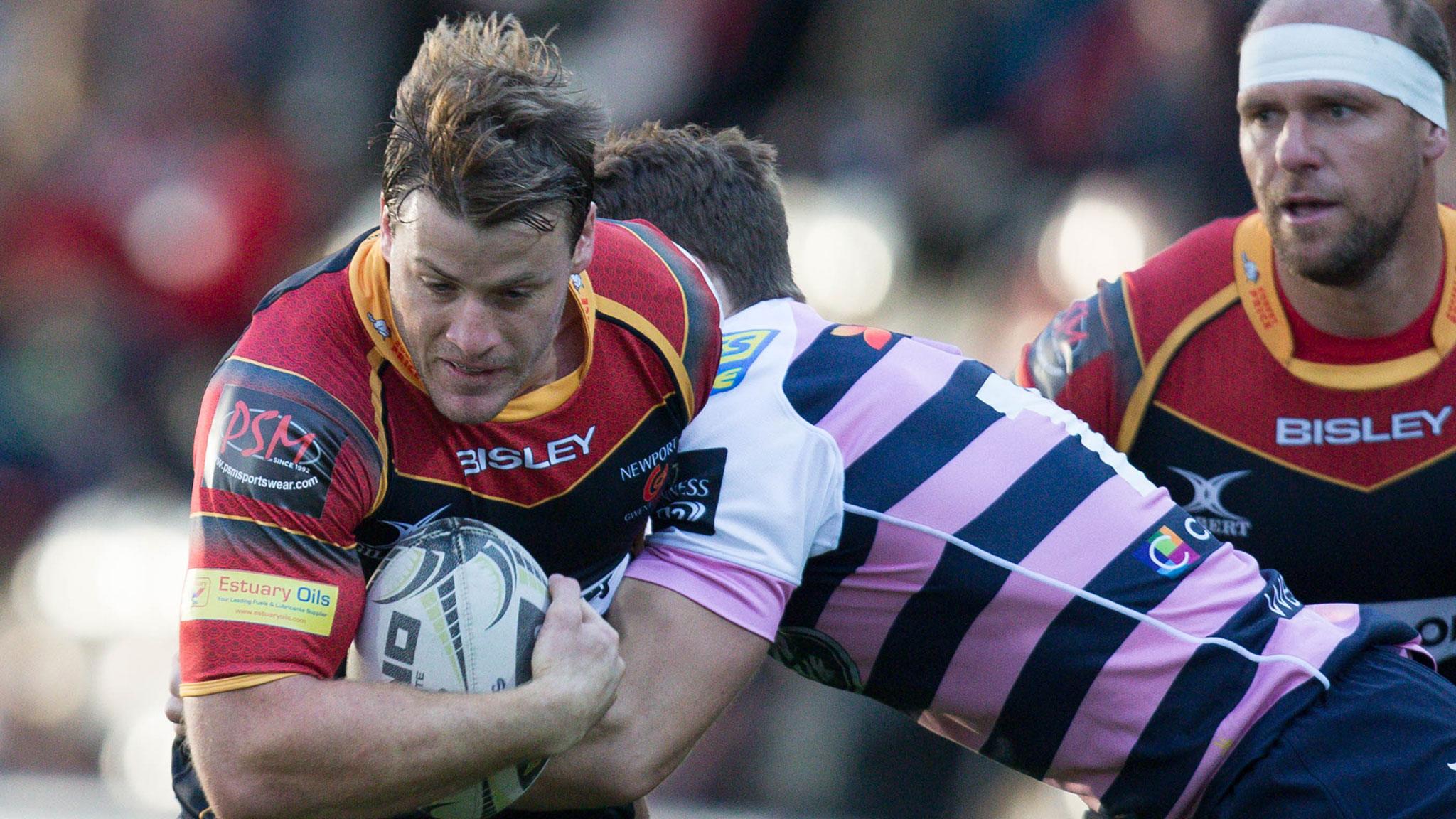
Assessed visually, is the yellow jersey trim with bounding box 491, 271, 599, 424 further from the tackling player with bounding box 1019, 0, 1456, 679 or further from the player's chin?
the tackling player with bounding box 1019, 0, 1456, 679

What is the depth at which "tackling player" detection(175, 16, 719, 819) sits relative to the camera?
274 centimetres

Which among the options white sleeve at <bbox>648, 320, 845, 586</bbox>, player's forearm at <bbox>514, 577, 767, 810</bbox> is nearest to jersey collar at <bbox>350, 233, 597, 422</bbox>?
white sleeve at <bbox>648, 320, 845, 586</bbox>

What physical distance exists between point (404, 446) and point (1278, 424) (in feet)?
7.45

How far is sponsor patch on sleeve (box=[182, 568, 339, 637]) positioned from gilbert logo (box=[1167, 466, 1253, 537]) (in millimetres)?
2339

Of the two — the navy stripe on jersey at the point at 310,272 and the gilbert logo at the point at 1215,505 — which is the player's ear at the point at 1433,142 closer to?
the gilbert logo at the point at 1215,505

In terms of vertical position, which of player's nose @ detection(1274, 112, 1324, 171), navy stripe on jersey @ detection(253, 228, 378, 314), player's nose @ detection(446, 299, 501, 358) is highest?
player's nose @ detection(1274, 112, 1324, 171)

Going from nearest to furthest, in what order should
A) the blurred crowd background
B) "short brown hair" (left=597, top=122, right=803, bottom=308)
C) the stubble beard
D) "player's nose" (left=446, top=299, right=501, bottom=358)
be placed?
1. "player's nose" (left=446, top=299, right=501, bottom=358)
2. "short brown hair" (left=597, top=122, right=803, bottom=308)
3. the stubble beard
4. the blurred crowd background

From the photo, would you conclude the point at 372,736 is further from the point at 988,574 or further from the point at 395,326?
the point at 988,574

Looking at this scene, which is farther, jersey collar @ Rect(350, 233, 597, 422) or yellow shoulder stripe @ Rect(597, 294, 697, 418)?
yellow shoulder stripe @ Rect(597, 294, 697, 418)

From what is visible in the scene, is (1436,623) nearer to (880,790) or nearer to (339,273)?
(880,790)

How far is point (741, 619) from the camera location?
3250 millimetres

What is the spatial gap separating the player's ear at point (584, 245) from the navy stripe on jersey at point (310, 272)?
0.42 m

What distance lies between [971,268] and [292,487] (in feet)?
15.2

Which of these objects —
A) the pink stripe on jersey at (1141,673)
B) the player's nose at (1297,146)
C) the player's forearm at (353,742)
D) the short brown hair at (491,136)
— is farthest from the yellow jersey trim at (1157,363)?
the player's forearm at (353,742)
